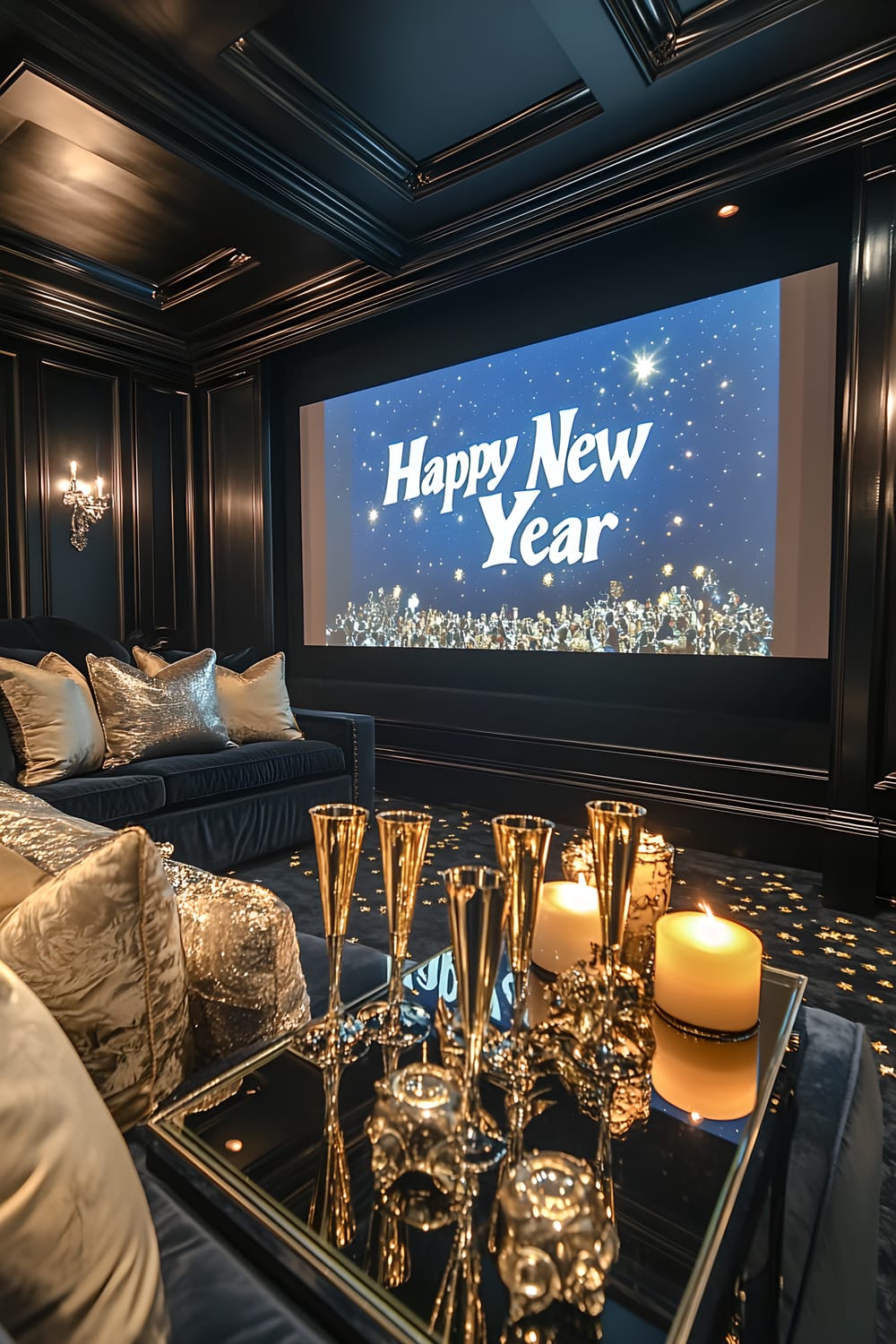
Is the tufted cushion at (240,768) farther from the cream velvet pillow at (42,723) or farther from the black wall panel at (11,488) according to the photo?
the black wall panel at (11,488)

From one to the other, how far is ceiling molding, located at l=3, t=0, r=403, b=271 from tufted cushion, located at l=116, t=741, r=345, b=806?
248 cm

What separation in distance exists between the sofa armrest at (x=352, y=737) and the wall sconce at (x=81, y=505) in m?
2.42

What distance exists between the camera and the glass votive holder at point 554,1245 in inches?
20.5

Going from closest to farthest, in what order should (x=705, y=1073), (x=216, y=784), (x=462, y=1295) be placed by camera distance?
(x=462, y=1295) < (x=705, y=1073) < (x=216, y=784)

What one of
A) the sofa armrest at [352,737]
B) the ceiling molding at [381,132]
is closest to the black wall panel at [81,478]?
the sofa armrest at [352,737]

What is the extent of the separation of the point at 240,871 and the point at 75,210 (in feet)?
11.0

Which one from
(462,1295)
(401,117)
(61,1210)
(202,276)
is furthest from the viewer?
(202,276)

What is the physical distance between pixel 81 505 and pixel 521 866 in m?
4.92

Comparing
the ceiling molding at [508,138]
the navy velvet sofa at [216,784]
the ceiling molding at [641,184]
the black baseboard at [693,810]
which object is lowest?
the black baseboard at [693,810]

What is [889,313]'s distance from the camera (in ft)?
8.27

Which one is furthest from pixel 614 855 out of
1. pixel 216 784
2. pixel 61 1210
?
pixel 216 784

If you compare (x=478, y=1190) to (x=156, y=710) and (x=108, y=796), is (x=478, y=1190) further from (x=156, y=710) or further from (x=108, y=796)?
(x=156, y=710)

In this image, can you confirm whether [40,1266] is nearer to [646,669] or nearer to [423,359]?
[646,669]

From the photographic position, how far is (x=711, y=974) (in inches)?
36.6
